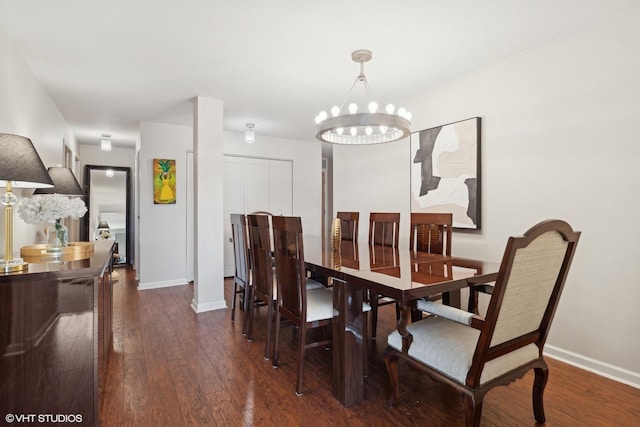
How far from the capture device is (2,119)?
2.02 meters

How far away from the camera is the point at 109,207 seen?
5.82 m

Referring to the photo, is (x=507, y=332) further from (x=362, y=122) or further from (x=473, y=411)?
(x=362, y=122)

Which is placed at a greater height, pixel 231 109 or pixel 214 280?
pixel 231 109

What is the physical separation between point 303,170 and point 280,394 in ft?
14.3

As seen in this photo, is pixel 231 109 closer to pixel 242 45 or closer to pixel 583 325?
pixel 242 45

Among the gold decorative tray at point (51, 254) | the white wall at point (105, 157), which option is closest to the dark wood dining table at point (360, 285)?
the gold decorative tray at point (51, 254)

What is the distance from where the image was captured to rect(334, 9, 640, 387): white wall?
2051 mm

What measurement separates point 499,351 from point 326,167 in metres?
6.22

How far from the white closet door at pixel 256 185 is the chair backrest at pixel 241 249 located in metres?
2.14

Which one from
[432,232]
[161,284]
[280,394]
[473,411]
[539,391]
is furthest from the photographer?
[161,284]

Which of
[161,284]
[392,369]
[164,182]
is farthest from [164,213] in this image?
[392,369]

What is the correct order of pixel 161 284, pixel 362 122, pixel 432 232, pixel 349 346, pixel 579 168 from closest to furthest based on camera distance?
pixel 349 346, pixel 362 122, pixel 579 168, pixel 432 232, pixel 161 284

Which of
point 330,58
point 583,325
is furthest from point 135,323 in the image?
point 583,325

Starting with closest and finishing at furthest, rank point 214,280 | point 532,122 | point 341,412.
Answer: point 341,412 < point 532,122 < point 214,280
